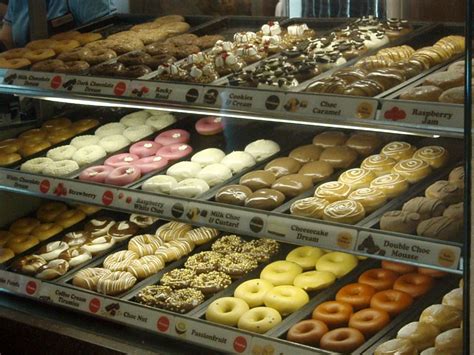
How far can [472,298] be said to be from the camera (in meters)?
2.03

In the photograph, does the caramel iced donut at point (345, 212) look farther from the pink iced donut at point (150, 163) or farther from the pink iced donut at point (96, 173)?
the pink iced donut at point (96, 173)

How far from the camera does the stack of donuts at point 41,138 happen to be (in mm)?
3221

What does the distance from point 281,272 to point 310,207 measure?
40cm

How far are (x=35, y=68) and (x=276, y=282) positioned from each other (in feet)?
3.32

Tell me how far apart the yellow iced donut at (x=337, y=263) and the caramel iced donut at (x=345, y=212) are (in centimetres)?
37

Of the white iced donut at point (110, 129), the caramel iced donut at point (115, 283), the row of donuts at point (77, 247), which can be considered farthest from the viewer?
the white iced donut at point (110, 129)

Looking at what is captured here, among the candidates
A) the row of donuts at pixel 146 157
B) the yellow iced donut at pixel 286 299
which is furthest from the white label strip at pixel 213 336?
the row of donuts at pixel 146 157

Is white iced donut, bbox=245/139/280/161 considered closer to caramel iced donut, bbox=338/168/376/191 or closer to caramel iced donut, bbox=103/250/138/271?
caramel iced donut, bbox=338/168/376/191

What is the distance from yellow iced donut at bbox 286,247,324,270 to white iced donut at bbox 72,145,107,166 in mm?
733

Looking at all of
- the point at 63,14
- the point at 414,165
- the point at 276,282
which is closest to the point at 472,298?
the point at 414,165

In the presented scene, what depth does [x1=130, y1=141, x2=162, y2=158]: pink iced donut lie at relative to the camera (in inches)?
121

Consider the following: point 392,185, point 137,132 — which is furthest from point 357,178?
point 137,132

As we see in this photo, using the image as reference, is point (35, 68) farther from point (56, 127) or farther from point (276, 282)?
point (276, 282)

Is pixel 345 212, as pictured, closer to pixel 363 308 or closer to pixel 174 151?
pixel 363 308
